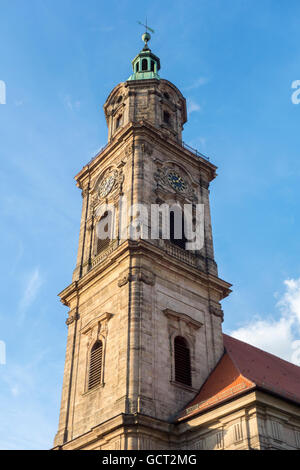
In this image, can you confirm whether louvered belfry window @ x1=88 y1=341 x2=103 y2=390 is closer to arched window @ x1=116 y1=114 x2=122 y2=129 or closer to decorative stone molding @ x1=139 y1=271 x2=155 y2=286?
decorative stone molding @ x1=139 y1=271 x2=155 y2=286

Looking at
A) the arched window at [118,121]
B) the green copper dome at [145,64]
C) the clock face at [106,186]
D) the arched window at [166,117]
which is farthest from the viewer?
the green copper dome at [145,64]

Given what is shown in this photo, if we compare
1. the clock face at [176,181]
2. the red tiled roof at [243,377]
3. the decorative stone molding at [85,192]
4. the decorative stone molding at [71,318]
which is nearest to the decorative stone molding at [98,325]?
the decorative stone molding at [71,318]

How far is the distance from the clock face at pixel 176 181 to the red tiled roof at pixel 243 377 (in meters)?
9.20

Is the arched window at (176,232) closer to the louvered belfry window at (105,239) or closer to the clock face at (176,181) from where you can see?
the clock face at (176,181)

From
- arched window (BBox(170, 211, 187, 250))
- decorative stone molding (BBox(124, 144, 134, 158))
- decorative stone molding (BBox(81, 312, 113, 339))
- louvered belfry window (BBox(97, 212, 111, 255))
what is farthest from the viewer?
decorative stone molding (BBox(124, 144, 134, 158))

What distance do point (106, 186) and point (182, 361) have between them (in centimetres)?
1261

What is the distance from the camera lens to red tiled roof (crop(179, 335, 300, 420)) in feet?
70.4

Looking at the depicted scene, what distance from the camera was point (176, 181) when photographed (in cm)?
3300

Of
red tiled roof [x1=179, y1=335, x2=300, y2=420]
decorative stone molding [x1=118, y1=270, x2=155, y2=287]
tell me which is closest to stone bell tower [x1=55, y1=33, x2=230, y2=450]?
decorative stone molding [x1=118, y1=270, x2=155, y2=287]

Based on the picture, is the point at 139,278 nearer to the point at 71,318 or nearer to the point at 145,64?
the point at 71,318

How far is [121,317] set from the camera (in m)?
25.3

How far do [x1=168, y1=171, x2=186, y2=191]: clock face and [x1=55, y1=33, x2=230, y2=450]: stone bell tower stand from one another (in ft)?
Answer: 0.30

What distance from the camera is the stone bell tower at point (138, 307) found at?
23.0 metres
